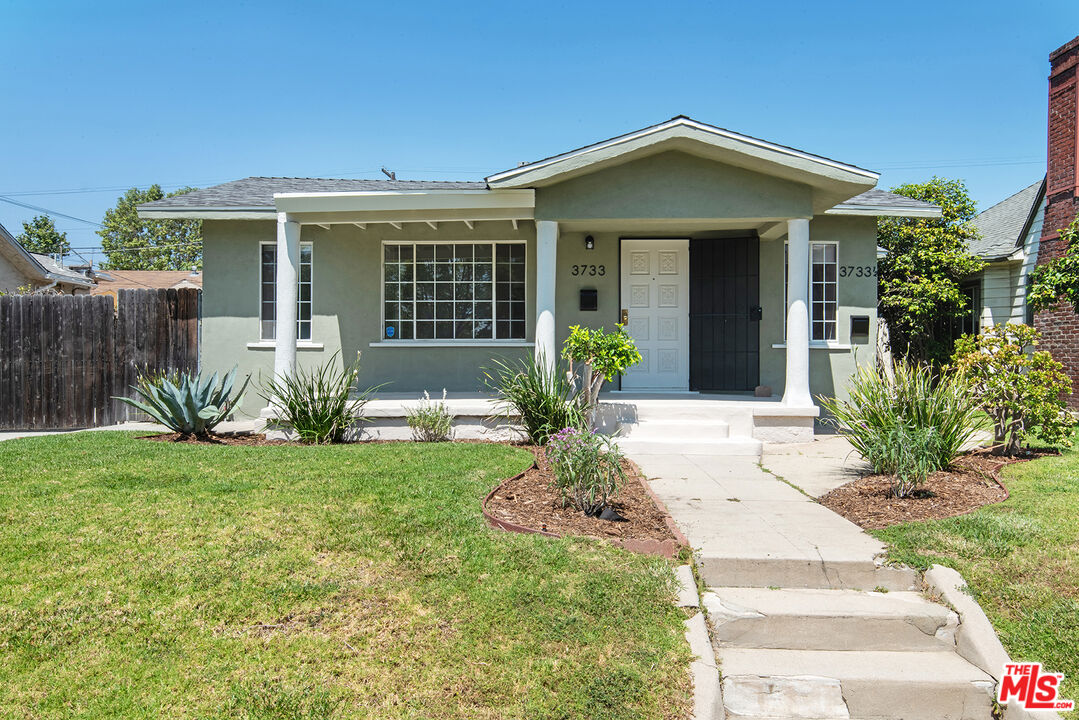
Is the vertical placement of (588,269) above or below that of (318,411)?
above

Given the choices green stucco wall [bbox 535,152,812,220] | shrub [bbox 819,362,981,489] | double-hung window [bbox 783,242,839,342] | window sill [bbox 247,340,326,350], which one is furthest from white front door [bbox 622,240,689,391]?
window sill [bbox 247,340,326,350]

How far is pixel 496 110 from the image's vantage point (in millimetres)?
16641

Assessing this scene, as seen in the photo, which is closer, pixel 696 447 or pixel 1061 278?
pixel 1061 278

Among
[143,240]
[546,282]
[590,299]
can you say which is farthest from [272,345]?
[143,240]

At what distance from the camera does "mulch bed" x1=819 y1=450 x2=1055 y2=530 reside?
212 inches

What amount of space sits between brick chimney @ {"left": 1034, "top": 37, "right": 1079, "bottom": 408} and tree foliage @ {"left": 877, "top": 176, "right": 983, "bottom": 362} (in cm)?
140

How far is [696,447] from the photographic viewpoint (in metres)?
8.62

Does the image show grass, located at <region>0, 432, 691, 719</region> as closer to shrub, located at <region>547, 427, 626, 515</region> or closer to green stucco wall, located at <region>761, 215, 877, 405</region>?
shrub, located at <region>547, 427, 626, 515</region>

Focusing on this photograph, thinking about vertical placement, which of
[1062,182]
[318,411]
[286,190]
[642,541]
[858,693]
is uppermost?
[1062,182]

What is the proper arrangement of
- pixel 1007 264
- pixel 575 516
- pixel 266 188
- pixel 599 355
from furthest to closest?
pixel 1007 264 → pixel 266 188 → pixel 599 355 → pixel 575 516

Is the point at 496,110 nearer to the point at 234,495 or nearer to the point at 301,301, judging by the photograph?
the point at 301,301

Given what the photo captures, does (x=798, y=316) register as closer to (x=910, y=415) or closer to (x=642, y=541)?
(x=910, y=415)

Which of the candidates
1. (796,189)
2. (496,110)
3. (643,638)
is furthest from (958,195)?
(643,638)

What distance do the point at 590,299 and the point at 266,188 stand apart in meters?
5.88
